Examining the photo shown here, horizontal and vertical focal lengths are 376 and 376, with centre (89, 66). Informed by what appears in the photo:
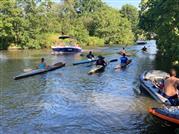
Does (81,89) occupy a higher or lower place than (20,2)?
lower

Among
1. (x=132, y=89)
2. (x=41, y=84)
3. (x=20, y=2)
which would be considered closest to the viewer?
(x=132, y=89)

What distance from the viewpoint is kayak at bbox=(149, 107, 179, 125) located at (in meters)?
15.4

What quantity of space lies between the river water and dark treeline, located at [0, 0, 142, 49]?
1821 inches

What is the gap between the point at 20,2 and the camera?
80625mm

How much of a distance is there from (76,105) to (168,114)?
7.23m

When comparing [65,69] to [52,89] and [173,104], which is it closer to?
[52,89]

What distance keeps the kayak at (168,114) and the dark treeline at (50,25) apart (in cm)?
6319

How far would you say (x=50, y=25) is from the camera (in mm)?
89125

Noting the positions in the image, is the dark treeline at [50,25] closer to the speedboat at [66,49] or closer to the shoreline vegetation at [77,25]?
the shoreline vegetation at [77,25]

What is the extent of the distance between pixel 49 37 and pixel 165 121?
71092mm

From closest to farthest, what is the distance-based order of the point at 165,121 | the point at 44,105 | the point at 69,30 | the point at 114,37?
the point at 165,121
the point at 44,105
the point at 69,30
the point at 114,37

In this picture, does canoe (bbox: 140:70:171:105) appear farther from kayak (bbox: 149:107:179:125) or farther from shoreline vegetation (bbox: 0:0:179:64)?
shoreline vegetation (bbox: 0:0:179:64)

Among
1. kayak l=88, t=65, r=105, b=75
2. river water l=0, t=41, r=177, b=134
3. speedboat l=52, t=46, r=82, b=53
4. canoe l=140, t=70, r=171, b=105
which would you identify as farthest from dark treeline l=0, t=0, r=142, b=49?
canoe l=140, t=70, r=171, b=105

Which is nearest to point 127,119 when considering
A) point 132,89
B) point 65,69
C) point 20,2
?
point 132,89
